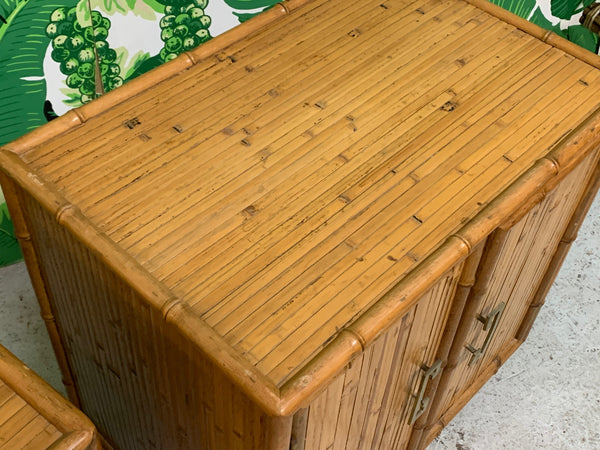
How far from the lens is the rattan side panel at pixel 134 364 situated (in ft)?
3.78

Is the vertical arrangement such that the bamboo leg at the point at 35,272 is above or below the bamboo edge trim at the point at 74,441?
below

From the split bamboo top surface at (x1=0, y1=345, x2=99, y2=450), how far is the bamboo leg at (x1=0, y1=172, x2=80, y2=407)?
Answer: 0.31m

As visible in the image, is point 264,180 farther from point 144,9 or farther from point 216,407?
point 144,9

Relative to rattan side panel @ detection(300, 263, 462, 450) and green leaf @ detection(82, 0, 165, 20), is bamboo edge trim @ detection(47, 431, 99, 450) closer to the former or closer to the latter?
rattan side panel @ detection(300, 263, 462, 450)

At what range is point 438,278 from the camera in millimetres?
1188

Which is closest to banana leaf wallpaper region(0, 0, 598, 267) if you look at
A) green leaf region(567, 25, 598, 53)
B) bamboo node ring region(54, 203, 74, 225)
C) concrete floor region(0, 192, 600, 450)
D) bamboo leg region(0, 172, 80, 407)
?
concrete floor region(0, 192, 600, 450)

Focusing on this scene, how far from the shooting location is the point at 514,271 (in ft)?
5.20

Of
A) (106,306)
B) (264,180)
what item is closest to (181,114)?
(264,180)

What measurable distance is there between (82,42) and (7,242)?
621 millimetres

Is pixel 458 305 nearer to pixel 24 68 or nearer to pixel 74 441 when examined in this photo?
pixel 74 441

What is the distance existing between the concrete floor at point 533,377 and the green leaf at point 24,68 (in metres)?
0.47

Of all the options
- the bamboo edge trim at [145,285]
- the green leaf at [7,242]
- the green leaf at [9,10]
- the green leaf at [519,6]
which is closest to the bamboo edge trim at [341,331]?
the bamboo edge trim at [145,285]

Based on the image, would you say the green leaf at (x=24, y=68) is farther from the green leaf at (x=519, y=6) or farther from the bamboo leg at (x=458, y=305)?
the green leaf at (x=519, y=6)

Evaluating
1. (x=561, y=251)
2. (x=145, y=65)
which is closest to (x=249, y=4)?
(x=145, y=65)
